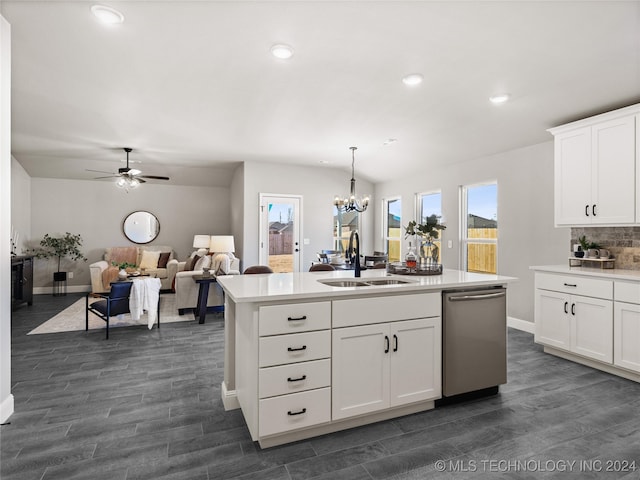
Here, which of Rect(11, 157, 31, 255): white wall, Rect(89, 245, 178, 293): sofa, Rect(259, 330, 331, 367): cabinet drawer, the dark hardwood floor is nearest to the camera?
the dark hardwood floor

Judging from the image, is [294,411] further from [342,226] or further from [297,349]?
[342,226]

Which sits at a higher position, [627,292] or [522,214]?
[522,214]

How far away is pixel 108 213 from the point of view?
8.14 m

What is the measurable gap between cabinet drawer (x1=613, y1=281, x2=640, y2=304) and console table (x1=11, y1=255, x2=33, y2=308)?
7774 millimetres

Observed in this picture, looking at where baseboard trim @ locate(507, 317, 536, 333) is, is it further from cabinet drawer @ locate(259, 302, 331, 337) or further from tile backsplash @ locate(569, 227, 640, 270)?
cabinet drawer @ locate(259, 302, 331, 337)

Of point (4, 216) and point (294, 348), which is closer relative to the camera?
point (294, 348)

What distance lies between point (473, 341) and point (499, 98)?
8.06 feet

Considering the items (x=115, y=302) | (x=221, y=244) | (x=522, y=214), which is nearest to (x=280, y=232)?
(x=221, y=244)

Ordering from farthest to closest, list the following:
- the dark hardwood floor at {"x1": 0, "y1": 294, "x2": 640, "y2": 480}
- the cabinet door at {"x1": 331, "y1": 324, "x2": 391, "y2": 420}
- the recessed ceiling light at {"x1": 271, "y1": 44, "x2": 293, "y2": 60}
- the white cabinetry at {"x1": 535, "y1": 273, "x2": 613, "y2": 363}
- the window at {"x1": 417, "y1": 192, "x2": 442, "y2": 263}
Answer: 1. the window at {"x1": 417, "y1": 192, "x2": 442, "y2": 263}
2. the white cabinetry at {"x1": 535, "y1": 273, "x2": 613, "y2": 363}
3. the recessed ceiling light at {"x1": 271, "y1": 44, "x2": 293, "y2": 60}
4. the cabinet door at {"x1": 331, "y1": 324, "x2": 391, "y2": 420}
5. the dark hardwood floor at {"x1": 0, "y1": 294, "x2": 640, "y2": 480}

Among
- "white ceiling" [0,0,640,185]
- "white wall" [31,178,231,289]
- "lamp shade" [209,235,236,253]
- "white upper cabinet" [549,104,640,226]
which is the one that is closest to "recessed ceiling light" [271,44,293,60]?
"white ceiling" [0,0,640,185]

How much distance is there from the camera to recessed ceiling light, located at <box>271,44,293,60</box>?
2658 mm

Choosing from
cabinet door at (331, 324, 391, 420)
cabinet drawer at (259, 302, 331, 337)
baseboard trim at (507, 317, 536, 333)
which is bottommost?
baseboard trim at (507, 317, 536, 333)

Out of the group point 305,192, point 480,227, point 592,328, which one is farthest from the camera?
point 305,192

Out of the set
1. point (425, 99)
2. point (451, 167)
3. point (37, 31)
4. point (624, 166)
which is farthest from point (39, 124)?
point (624, 166)
